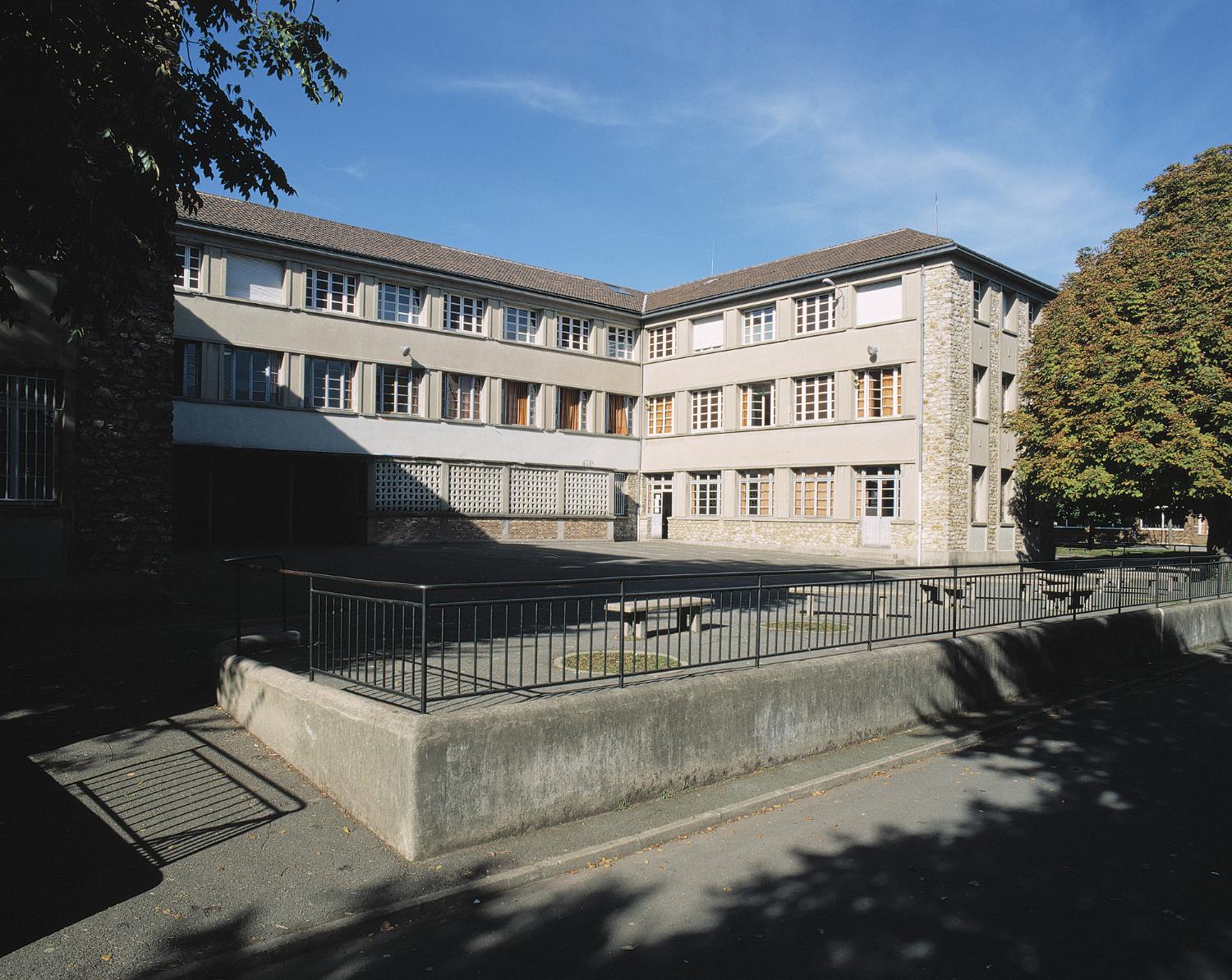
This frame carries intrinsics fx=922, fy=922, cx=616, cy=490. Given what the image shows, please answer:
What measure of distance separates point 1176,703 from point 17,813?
11.1 m

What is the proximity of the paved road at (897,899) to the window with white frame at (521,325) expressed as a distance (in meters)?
28.7

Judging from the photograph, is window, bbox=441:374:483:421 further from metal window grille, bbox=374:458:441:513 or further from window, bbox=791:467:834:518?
window, bbox=791:467:834:518

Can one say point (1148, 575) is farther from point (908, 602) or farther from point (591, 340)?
point (591, 340)

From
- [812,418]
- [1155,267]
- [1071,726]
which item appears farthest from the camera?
[812,418]

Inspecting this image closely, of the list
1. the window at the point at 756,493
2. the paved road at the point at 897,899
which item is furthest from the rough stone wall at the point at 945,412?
the paved road at the point at 897,899

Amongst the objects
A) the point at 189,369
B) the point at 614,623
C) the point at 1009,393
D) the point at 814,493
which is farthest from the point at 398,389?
the point at 614,623

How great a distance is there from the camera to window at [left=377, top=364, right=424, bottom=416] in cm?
3088

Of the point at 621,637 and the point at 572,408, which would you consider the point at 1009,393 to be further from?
the point at 621,637

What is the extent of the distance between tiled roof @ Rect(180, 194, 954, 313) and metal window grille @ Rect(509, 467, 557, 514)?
22.5 feet

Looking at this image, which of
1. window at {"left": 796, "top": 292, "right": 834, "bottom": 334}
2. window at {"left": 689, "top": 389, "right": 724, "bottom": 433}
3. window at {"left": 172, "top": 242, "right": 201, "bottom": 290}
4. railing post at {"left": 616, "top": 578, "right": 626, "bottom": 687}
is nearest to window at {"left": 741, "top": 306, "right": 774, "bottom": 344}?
window at {"left": 796, "top": 292, "right": 834, "bottom": 334}

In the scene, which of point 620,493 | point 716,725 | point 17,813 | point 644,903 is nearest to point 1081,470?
point 620,493

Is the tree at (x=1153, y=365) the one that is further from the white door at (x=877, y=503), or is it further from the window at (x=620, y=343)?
the window at (x=620, y=343)

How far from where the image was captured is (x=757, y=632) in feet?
25.4

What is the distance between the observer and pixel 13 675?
8.61 m
